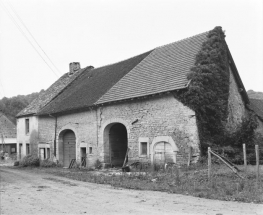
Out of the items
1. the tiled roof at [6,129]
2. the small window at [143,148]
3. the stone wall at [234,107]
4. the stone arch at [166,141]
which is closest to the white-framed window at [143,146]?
the small window at [143,148]

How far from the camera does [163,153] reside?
16.3 m

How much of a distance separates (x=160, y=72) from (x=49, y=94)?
1392 cm

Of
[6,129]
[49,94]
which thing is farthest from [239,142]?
[6,129]

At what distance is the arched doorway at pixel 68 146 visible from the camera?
23781mm

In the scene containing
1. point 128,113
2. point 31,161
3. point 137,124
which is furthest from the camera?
point 31,161

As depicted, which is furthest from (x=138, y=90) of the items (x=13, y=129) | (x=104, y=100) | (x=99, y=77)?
(x=13, y=129)

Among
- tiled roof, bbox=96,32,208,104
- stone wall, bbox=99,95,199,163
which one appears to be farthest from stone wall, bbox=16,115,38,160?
stone wall, bbox=99,95,199,163

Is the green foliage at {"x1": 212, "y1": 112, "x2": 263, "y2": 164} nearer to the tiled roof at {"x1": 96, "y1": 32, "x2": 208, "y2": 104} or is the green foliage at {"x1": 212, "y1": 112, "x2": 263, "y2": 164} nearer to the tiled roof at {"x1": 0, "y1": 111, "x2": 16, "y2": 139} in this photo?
the tiled roof at {"x1": 96, "y1": 32, "x2": 208, "y2": 104}

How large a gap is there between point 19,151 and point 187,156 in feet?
67.6

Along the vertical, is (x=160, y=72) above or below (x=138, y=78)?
above

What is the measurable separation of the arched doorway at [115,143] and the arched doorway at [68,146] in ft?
13.7

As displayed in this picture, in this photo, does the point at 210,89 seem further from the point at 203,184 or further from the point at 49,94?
the point at 49,94

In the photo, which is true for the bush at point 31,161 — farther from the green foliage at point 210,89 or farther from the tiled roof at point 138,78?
the green foliage at point 210,89

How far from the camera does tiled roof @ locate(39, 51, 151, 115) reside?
21969mm
